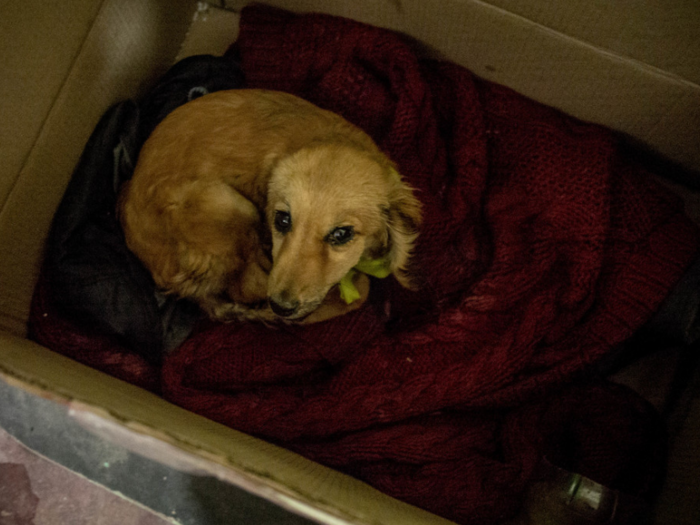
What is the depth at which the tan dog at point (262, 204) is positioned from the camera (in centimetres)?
117

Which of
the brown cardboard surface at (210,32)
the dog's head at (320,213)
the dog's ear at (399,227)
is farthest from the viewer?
the brown cardboard surface at (210,32)

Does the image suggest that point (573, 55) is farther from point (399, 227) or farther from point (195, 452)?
point (195, 452)

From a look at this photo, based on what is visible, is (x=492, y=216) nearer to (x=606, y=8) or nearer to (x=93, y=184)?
(x=606, y=8)

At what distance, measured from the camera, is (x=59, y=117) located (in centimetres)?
138

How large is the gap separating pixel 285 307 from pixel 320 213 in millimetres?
235

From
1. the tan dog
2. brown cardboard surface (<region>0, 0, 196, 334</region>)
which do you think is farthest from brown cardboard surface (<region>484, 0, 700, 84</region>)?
brown cardboard surface (<region>0, 0, 196, 334</region>)

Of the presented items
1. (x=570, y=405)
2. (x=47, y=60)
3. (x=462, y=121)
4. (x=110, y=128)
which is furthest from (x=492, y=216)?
(x=47, y=60)

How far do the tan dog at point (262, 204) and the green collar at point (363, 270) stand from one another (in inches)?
0.7

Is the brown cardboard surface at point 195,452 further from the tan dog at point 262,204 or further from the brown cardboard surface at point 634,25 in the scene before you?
the brown cardboard surface at point 634,25

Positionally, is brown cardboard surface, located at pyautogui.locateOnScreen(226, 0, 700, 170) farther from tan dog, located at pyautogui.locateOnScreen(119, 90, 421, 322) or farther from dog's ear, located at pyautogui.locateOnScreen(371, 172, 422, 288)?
dog's ear, located at pyautogui.locateOnScreen(371, 172, 422, 288)

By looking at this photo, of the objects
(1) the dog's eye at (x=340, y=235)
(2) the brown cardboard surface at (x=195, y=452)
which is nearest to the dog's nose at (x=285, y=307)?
(1) the dog's eye at (x=340, y=235)

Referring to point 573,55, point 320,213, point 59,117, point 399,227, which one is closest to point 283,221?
point 320,213

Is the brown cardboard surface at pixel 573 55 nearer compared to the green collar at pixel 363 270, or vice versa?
the brown cardboard surface at pixel 573 55

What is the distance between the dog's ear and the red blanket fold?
141 mm
